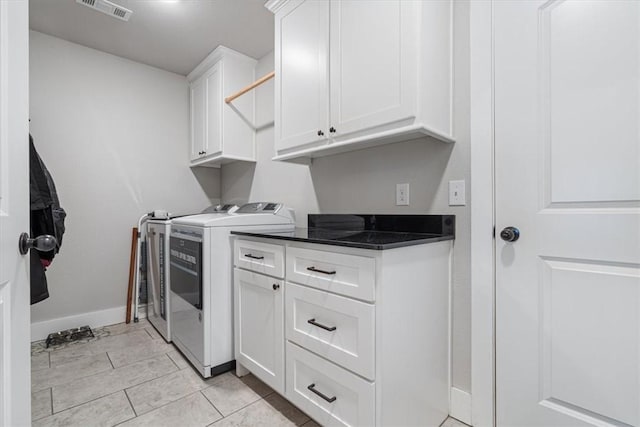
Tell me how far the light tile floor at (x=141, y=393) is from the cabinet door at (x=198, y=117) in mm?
1818

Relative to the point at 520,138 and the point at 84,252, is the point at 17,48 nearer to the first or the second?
the point at 520,138

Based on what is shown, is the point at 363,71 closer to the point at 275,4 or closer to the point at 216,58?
the point at 275,4

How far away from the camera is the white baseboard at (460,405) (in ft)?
4.74

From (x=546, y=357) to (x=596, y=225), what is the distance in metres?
0.56

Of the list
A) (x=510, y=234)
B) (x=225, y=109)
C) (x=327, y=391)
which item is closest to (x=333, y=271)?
(x=327, y=391)

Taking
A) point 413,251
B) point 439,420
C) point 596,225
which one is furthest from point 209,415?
point 596,225

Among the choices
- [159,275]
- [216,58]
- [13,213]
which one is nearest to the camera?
[13,213]

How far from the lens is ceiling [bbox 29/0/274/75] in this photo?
6.88 feet

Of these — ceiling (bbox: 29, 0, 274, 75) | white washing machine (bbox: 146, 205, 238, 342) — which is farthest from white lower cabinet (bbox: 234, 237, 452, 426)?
ceiling (bbox: 29, 0, 274, 75)

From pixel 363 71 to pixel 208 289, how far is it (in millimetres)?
1484

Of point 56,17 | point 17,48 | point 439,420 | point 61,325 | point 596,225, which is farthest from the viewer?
point 61,325

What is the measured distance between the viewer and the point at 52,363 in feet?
6.73

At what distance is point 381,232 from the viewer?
1.72m

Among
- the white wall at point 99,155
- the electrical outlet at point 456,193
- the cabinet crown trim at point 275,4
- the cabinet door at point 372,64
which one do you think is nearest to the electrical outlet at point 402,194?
the electrical outlet at point 456,193
